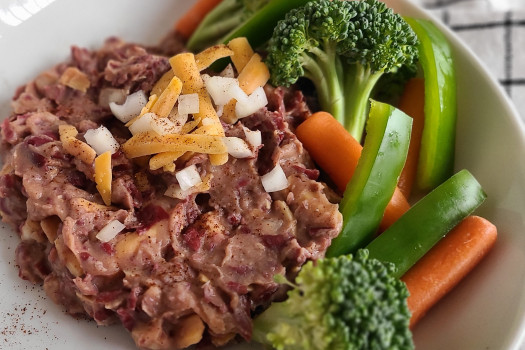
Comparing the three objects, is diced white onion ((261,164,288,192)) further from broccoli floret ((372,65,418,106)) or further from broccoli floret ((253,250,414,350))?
broccoli floret ((372,65,418,106))

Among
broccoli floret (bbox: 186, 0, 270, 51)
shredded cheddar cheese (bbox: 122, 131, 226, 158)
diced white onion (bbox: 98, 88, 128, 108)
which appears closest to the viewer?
shredded cheddar cheese (bbox: 122, 131, 226, 158)

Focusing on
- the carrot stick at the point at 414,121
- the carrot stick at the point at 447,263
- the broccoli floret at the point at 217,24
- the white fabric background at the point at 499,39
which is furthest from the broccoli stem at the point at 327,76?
the white fabric background at the point at 499,39

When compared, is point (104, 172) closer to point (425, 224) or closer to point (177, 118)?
point (177, 118)

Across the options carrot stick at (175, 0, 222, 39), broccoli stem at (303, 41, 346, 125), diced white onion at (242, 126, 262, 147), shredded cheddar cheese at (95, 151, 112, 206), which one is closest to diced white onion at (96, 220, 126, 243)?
shredded cheddar cheese at (95, 151, 112, 206)

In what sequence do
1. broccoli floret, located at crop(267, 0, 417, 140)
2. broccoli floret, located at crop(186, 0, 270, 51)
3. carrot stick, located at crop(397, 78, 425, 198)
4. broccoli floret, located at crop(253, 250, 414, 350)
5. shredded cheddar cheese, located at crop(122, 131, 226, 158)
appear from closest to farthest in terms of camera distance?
broccoli floret, located at crop(253, 250, 414, 350) → shredded cheddar cheese, located at crop(122, 131, 226, 158) → broccoli floret, located at crop(267, 0, 417, 140) → carrot stick, located at crop(397, 78, 425, 198) → broccoli floret, located at crop(186, 0, 270, 51)

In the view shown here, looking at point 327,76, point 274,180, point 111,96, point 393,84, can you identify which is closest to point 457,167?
point 393,84

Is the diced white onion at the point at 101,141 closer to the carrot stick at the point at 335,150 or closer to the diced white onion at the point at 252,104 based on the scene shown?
the diced white onion at the point at 252,104

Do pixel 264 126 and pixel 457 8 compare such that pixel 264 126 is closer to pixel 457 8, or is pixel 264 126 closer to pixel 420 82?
pixel 420 82

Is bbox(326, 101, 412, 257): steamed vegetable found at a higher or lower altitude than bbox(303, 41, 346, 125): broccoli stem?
lower
